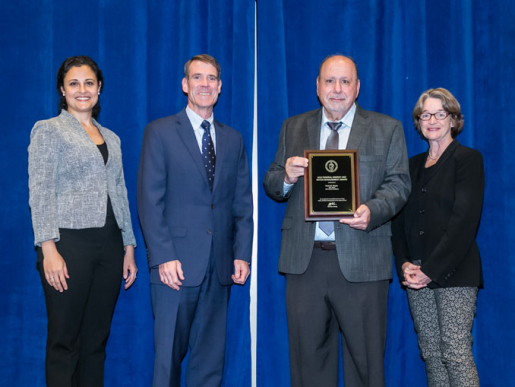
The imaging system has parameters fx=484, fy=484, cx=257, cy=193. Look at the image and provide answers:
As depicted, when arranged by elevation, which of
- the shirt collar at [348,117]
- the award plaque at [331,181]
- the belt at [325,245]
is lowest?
the belt at [325,245]

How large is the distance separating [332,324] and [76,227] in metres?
1.34

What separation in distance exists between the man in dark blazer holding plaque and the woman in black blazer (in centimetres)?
88

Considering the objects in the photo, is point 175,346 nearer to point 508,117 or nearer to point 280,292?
point 280,292

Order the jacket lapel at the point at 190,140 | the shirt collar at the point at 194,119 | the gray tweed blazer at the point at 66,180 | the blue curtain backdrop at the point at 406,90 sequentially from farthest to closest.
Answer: the blue curtain backdrop at the point at 406,90
the shirt collar at the point at 194,119
the jacket lapel at the point at 190,140
the gray tweed blazer at the point at 66,180

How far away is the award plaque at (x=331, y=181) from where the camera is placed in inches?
89.0

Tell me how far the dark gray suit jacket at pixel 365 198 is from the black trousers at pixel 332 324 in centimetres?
6

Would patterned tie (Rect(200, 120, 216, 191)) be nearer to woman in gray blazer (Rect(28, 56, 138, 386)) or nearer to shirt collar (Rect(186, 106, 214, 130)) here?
shirt collar (Rect(186, 106, 214, 130))

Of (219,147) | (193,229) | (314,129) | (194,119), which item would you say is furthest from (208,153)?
(314,129)

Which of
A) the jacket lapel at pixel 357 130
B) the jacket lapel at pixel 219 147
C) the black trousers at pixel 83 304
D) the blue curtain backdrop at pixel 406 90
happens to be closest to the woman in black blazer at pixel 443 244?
the jacket lapel at pixel 357 130

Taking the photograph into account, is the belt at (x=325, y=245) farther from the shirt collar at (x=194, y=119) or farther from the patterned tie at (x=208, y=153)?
the shirt collar at (x=194, y=119)

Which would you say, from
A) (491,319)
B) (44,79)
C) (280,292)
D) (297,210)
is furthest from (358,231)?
(44,79)

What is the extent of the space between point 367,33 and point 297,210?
54.3 inches

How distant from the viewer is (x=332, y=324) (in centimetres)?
245

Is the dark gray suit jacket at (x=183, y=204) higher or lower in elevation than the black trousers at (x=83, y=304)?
higher
